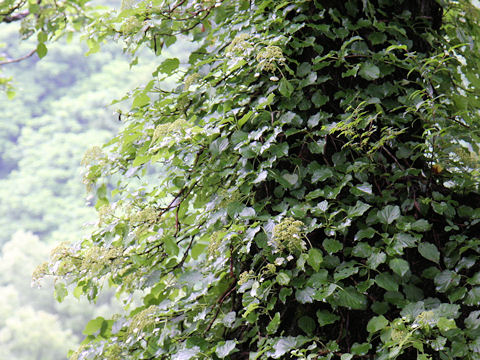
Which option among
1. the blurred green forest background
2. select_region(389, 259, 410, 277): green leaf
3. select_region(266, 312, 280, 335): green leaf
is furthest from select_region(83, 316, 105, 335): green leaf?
the blurred green forest background

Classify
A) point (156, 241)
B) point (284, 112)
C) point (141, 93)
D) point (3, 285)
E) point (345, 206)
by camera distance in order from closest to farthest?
point (345, 206) → point (284, 112) → point (156, 241) → point (141, 93) → point (3, 285)

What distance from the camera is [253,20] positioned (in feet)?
5.93

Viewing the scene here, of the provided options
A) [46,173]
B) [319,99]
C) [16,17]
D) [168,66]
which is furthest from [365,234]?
[46,173]

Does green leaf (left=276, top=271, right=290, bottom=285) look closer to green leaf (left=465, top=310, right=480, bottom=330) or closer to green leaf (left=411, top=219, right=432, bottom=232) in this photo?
green leaf (left=411, top=219, right=432, bottom=232)

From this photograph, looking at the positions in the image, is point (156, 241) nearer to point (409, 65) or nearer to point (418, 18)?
point (409, 65)

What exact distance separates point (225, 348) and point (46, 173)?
1159 centimetres

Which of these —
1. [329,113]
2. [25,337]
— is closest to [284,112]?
[329,113]

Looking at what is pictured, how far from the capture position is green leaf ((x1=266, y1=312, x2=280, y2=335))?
139 cm

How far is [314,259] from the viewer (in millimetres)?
1347

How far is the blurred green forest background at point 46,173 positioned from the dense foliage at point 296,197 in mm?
8481

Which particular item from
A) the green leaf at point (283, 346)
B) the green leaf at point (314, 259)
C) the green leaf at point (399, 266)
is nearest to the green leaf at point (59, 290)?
the green leaf at point (283, 346)

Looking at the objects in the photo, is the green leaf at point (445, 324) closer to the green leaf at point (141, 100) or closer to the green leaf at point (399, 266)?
the green leaf at point (399, 266)

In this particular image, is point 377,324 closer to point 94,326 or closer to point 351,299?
point 351,299

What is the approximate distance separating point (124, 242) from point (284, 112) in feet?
2.26
